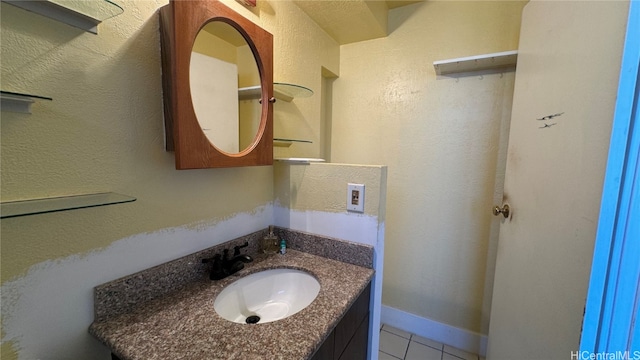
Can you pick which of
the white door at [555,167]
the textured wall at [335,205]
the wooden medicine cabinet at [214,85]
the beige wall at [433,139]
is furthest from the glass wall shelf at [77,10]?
the beige wall at [433,139]

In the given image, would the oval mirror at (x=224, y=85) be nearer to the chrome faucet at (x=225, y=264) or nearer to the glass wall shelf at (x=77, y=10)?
the glass wall shelf at (x=77, y=10)

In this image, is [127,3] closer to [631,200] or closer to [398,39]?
[631,200]

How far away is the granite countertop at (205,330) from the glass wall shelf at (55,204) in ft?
1.10

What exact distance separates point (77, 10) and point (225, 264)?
32.7 inches

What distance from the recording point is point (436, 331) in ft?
5.29

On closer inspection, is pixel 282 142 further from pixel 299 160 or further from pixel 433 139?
pixel 433 139

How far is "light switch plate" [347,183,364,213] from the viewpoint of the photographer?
3.27ft

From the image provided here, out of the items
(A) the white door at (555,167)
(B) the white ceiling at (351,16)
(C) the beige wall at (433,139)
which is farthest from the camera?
(C) the beige wall at (433,139)

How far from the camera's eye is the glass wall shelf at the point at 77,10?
0.52 metres

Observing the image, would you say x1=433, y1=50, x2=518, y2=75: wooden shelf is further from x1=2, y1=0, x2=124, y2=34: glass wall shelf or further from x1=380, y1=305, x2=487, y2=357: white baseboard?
x1=380, y1=305, x2=487, y2=357: white baseboard

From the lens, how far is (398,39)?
1.53 meters

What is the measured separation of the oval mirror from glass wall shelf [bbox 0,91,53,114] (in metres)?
0.33

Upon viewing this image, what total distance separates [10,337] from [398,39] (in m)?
1.99

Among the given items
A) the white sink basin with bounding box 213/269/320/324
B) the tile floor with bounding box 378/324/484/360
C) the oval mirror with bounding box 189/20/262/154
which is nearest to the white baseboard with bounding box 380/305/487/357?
the tile floor with bounding box 378/324/484/360
